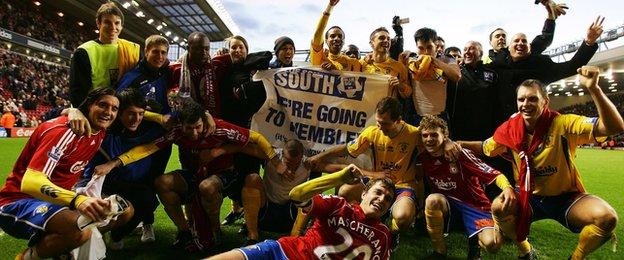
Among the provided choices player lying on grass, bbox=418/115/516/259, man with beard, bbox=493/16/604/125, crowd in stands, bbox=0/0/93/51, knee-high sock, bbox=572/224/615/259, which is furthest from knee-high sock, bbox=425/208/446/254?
crowd in stands, bbox=0/0/93/51

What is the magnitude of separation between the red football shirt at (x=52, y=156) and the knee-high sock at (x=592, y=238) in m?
3.68

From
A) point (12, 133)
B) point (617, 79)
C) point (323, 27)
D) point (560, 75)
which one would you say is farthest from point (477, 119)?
point (617, 79)

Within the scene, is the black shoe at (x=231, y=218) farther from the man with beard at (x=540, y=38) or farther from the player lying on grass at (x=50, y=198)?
the man with beard at (x=540, y=38)

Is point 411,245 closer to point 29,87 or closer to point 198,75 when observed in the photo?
Result: point 198,75

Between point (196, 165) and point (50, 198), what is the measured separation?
1.47 metres

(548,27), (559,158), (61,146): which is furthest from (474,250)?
(61,146)

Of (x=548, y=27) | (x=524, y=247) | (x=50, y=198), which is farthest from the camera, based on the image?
(x=548, y=27)

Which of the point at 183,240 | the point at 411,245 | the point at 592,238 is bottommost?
the point at 411,245

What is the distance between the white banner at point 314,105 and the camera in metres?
4.57

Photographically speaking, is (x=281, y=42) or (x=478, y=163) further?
(x=281, y=42)

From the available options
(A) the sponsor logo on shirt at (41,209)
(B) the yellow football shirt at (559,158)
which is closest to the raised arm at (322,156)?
(B) the yellow football shirt at (559,158)

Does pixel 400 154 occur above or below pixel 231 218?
above

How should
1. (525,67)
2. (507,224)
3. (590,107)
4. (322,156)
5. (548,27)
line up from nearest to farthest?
(507,224) < (322,156) < (525,67) < (548,27) < (590,107)

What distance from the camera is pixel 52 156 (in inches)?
105
